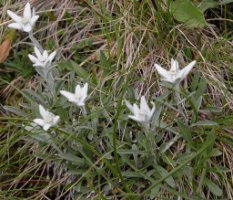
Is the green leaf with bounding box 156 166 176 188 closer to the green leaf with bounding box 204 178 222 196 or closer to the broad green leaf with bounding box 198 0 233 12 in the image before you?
the green leaf with bounding box 204 178 222 196

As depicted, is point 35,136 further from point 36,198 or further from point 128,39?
point 128,39

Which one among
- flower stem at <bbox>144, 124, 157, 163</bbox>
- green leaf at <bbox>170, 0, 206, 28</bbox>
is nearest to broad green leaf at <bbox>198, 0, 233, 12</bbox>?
green leaf at <bbox>170, 0, 206, 28</bbox>

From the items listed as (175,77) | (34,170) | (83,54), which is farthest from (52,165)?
(175,77)

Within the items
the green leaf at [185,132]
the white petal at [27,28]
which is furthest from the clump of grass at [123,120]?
the white petal at [27,28]

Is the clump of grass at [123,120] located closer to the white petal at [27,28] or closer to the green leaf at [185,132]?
the green leaf at [185,132]

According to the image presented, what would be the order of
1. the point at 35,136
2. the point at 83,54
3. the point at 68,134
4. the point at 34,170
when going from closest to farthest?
the point at 68,134
the point at 35,136
the point at 34,170
the point at 83,54

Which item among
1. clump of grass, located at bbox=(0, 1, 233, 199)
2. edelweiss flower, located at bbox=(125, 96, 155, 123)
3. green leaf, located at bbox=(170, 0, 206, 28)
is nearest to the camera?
edelweiss flower, located at bbox=(125, 96, 155, 123)

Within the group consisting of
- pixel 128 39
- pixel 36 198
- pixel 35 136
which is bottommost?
pixel 36 198

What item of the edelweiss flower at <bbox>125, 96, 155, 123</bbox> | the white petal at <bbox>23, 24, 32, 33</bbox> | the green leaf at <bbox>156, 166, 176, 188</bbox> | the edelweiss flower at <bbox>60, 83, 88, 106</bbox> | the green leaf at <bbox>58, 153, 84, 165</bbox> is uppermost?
the white petal at <bbox>23, 24, 32, 33</bbox>

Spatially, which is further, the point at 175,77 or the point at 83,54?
the point at 83,54
